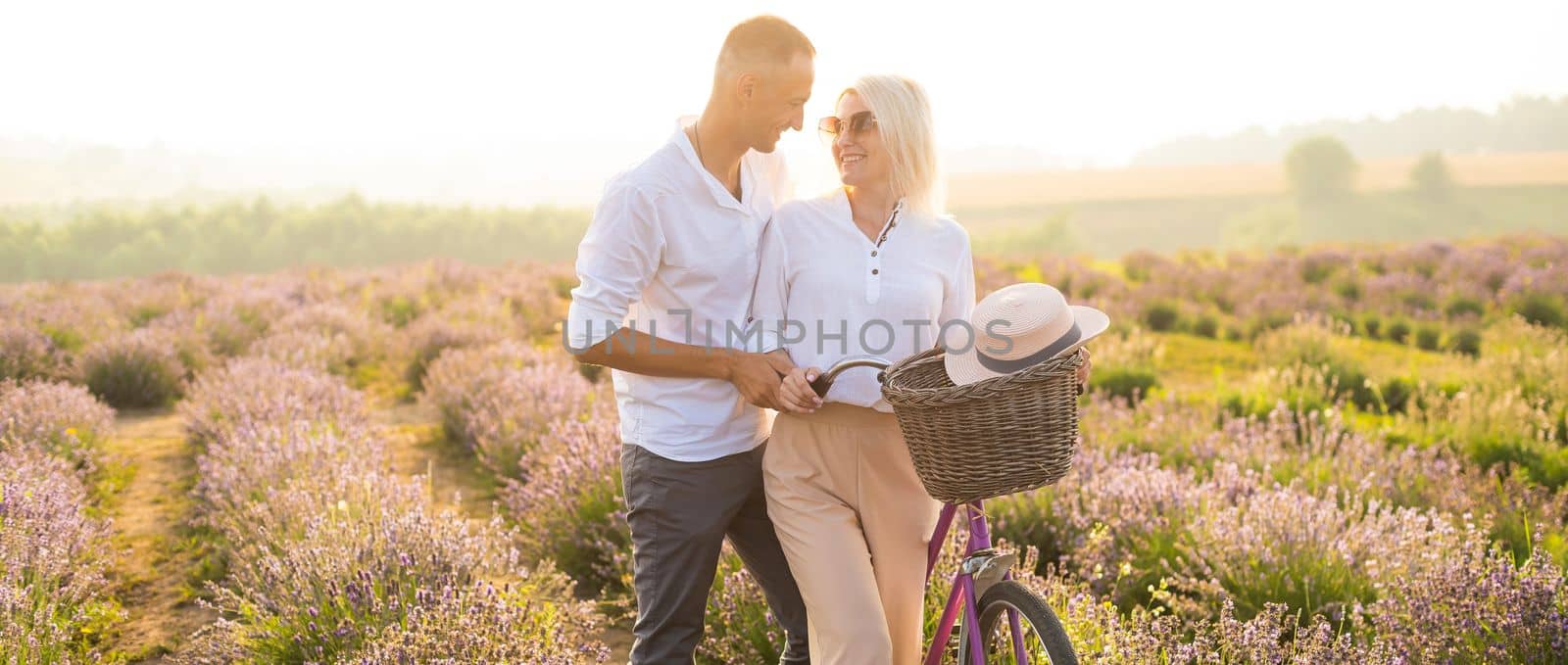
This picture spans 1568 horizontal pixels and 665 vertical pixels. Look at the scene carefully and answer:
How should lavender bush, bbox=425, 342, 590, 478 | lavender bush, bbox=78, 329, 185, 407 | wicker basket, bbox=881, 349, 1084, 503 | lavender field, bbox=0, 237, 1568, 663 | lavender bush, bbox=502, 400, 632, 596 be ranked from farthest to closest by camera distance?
lavender bush, bbox=78, 329, 185, 407, lavender bush, bbox=425, 342, 590, 478, lavender bush, bbox=502, 400, 632, 596, lavender field, bbox=0, 237, 1568, 663, wicker basket, bbox=881, 349, 1084, 503

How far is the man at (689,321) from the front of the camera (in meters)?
2.45

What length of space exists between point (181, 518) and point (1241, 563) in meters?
5.30

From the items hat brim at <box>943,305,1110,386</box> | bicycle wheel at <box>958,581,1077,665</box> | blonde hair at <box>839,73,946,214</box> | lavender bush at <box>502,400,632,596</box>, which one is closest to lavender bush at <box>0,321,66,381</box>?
lavender bush at <box>502,400,632,596</box>

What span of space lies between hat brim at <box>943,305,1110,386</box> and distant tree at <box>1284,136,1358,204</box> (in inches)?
3665

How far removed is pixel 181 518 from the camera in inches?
215

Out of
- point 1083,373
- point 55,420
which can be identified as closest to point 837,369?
point 1083,373

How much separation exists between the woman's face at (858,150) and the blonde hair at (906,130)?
0.02 meters

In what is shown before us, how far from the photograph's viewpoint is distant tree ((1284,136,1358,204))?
85000 millimetres

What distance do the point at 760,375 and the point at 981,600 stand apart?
81 cm

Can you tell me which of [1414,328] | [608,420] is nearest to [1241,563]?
[608,420]

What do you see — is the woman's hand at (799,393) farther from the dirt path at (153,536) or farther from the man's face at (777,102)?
the dirt path at (153,536)

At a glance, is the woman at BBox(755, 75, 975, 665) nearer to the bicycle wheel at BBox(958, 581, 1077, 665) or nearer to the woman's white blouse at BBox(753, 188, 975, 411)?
the woman's white blouse at BBox(753, 188, 975, 411)

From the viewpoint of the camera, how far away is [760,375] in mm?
2398

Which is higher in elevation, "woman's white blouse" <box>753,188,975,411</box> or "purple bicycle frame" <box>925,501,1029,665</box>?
"woman's white blouse" <box>753,188,975,411</box>
